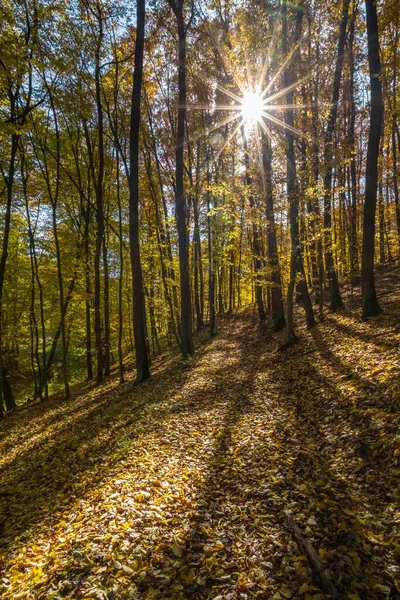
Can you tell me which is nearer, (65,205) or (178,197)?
(178,197)

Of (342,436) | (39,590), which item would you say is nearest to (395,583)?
(342,436)

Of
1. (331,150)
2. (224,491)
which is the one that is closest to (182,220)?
(331,150)

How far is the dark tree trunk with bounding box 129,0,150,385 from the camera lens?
33.6 feet

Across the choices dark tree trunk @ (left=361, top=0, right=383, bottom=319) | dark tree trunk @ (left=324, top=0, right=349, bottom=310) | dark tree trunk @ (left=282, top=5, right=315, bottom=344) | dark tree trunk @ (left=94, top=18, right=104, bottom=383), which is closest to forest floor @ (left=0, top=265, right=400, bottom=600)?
dark tree trunk @ (left=361, top=0, right=383, bottom=319)

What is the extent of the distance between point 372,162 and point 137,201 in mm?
8107

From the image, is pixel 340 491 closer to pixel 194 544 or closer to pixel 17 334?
pixel 194 544

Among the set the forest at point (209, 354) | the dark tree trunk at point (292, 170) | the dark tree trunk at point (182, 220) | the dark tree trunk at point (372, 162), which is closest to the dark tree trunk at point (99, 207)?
the forest at point (209, 354)

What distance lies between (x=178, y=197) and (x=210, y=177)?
570cm

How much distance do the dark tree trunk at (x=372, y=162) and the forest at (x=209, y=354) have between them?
0.18 ft

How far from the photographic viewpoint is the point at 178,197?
12766 mm

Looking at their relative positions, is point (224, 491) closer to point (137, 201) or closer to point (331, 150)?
point (137, 201)

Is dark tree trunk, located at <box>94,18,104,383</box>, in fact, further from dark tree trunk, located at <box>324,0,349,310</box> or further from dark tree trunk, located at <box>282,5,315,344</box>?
dark tree trunk, located at <box>324,0,349,310</box>

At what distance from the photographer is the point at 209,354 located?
14227mm

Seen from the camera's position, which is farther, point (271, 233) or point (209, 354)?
point (209, 354)
